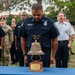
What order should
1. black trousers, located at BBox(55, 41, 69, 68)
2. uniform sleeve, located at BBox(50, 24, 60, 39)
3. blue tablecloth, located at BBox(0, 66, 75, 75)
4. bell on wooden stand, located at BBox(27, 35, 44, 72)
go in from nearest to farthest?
blue tablecloth, located at BBox(0, 66, 75, 75) → bell on wooden stand, located at BBox(27, 35, 44, 72) → uniform sleeve, located at BBox(50, 24, 60, 39) → black trousers, located at BBox(55, 41, 69, 68)

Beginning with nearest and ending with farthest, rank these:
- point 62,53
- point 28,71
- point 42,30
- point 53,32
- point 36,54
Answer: point 28,71, point 36,54, point 42,30, point 53,32, point 62,53

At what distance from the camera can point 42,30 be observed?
520 cm

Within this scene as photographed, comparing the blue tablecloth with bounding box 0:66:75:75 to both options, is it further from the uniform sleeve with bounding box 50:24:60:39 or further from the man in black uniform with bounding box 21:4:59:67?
the uniform sleeve with bounding box 50:24:60:39

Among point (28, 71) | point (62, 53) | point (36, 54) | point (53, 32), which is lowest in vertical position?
point (62, 53)

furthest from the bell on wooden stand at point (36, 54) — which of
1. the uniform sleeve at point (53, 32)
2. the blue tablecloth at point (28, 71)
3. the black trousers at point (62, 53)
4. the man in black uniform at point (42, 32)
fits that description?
the black trousers at point (62, 53)

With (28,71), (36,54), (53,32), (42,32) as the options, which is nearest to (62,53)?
(53,32)

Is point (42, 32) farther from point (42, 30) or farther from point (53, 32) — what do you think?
point (53, 32)

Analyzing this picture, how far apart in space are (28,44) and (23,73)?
104 centimetres

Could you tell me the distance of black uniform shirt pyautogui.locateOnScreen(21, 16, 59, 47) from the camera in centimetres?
521

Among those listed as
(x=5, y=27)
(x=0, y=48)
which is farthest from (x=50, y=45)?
(x=5, y=27)

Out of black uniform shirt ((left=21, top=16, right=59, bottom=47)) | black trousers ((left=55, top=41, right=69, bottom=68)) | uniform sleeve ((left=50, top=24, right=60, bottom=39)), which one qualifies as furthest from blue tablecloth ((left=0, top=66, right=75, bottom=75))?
black trousers ((left=55, top=41, right=69, bottom=68))

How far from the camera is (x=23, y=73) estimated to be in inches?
174

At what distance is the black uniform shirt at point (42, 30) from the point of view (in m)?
5.21

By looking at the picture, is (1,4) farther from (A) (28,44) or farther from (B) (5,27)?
(A) (28,44)
